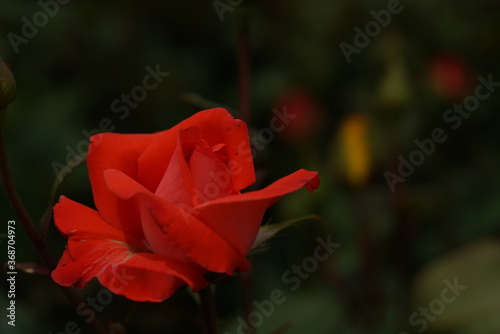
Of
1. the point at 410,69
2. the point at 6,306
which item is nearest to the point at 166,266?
the point at 6,306

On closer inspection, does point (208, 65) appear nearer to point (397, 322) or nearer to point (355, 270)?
point (355, 270)
